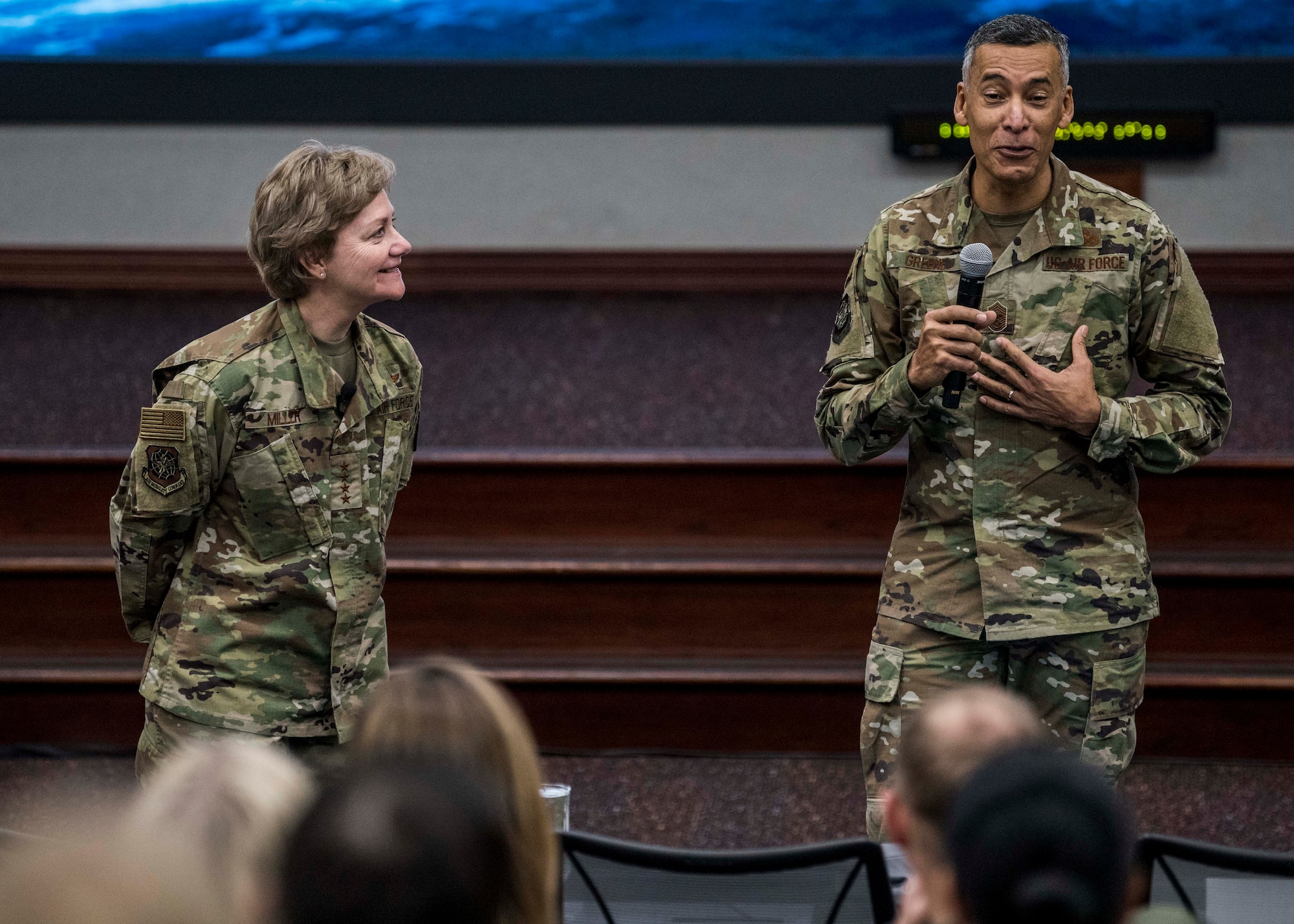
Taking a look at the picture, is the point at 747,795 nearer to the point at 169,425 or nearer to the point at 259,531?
the point at 259,531

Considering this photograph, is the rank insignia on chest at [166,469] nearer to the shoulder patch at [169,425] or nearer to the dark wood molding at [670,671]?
the shoulder patch at [169,425]

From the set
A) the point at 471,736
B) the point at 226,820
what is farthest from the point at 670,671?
the point at 226,820

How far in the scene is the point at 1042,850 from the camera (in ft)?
3.14

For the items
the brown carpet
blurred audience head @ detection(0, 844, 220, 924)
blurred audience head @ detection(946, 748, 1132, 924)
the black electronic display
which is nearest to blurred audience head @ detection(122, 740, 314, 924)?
blurred audience head @ detection(0, 844, 220, 924)

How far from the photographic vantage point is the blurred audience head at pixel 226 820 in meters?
1.00

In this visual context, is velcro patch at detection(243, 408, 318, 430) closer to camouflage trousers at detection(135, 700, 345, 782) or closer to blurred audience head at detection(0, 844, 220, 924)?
camouflage trousers at detection(135, 700, 345, 782)

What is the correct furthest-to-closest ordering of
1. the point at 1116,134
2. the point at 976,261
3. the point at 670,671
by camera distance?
the point at 1116,134, the point at 670,671, the point at 976,261

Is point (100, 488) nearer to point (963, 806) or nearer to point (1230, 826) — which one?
point (1230, 826)

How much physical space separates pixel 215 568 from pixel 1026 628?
1209mm

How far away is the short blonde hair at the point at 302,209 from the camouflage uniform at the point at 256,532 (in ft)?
0.23

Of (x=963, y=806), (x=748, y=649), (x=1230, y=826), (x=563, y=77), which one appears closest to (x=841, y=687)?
(x=748, y=649)

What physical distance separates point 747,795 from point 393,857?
2.63 metres

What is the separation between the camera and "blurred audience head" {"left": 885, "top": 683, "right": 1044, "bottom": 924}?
46.4 inches

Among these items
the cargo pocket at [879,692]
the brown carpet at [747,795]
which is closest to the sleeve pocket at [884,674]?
the cargo pocket at [879,692]
